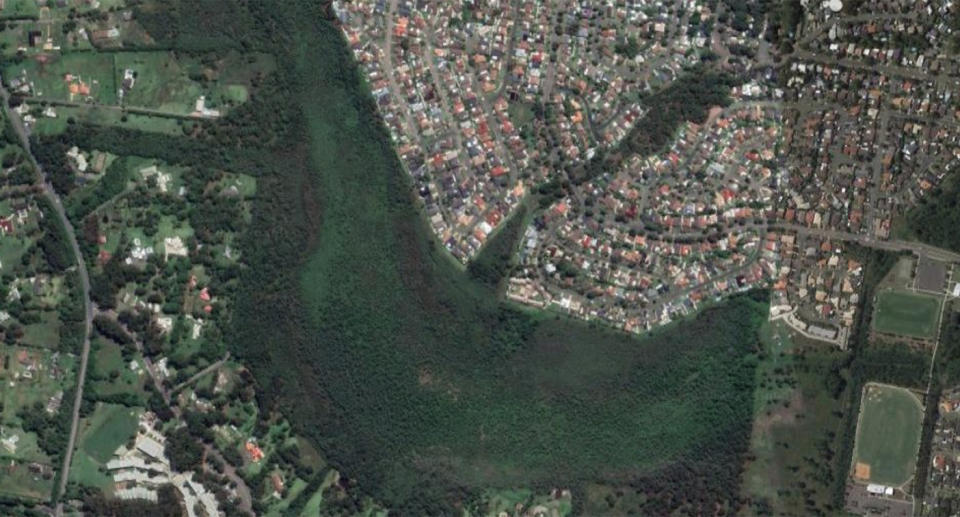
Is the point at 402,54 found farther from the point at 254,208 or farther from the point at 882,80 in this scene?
the point at 882,80

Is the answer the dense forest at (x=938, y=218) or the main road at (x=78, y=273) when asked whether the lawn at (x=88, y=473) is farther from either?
the dense forest at (x=938, y=218)

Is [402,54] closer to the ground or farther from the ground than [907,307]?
farther from the ground

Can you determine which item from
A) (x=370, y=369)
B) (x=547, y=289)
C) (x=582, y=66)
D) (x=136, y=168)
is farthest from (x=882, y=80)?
(x=136, y=168)

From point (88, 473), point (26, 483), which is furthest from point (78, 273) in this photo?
point (26, 483)

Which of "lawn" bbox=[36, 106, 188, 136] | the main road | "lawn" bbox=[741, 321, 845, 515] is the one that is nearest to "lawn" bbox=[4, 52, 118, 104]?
"lawn" bbox=[36, 106, 188, 136]

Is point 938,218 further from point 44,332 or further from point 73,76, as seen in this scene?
point 44,332
